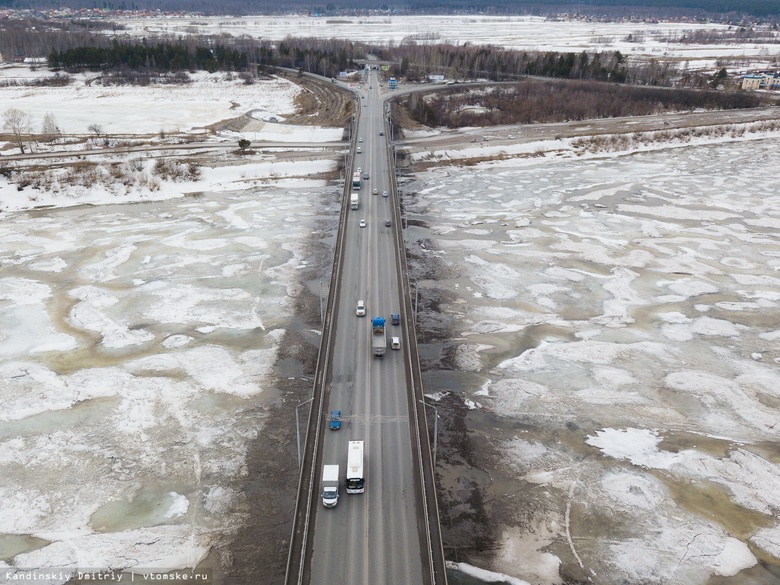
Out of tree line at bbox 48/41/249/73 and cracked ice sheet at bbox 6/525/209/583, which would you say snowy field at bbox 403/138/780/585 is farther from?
tree line at bbox 48/41/249/73

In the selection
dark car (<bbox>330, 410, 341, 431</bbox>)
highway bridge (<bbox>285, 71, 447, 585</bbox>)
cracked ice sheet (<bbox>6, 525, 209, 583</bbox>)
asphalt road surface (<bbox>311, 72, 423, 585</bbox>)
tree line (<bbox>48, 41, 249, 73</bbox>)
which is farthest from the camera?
tree line (<bbox>48, 41, 249, 73</bbox>)

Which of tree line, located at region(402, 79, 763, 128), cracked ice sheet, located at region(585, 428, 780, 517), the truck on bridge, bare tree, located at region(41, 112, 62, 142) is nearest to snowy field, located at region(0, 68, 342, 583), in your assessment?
the truck on bridge

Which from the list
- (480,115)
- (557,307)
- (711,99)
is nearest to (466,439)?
(557,307)

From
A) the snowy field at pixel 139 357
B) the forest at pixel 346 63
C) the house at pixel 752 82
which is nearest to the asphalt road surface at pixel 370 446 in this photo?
the snowy field at pixel 139 357

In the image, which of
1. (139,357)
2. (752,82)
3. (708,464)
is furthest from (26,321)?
(752,82)

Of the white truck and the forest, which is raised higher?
the forest

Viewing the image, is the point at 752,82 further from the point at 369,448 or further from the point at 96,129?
the point at 369,448
